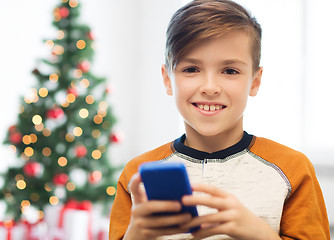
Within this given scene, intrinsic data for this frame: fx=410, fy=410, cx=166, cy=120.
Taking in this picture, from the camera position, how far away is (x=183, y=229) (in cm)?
76

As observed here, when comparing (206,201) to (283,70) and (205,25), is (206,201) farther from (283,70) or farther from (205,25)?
(283,70)

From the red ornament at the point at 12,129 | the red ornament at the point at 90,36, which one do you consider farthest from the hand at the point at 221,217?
the red ornament at the point at 90,36

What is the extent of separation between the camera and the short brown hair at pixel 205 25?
947 mm

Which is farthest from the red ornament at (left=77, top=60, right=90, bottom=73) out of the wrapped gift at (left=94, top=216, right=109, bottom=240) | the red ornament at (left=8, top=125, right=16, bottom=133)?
the wrapped gift at (left=94, top=216, right=109, bottom=240)

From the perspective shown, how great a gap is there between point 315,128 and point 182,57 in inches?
Result: 105

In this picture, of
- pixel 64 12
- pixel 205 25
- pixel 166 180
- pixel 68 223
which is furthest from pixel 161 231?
pixel 64 12

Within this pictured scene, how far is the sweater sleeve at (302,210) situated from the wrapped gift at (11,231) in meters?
2.19

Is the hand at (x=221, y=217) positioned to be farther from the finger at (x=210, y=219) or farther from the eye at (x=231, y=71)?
the eye at (x=231, y=71)

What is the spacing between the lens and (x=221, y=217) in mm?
749

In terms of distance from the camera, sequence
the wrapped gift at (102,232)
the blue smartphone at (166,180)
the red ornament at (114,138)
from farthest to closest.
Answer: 1. the red ornament at (114,138)
2. the wrapped gift at (102,232)
3. the blue smartphone at (166,180)

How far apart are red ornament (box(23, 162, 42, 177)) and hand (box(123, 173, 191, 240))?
7.19ft

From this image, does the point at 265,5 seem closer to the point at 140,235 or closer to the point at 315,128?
the point at 315,128

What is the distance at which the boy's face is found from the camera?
3.09 feet

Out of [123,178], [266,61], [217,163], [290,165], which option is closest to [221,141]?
[217,163]
